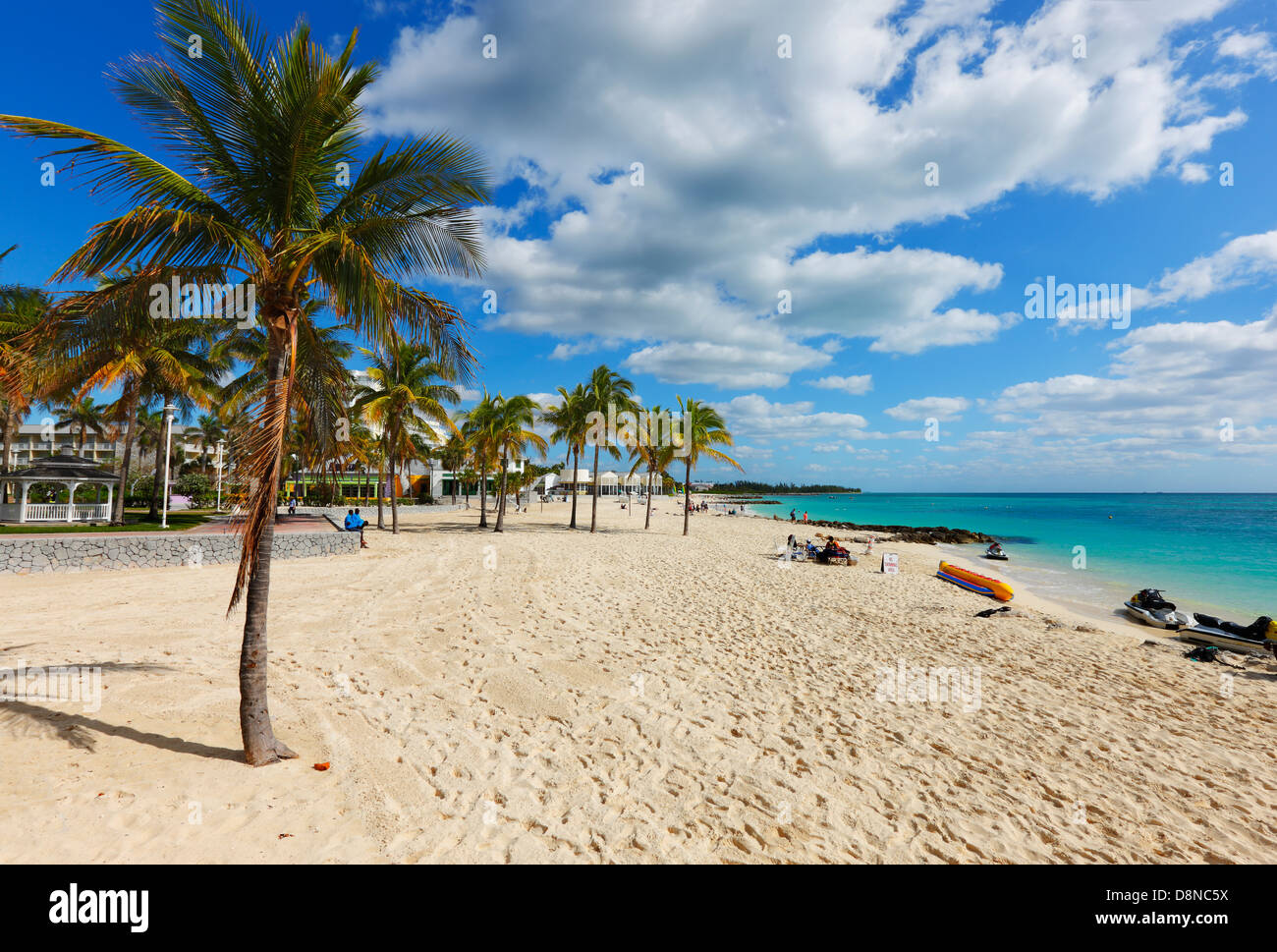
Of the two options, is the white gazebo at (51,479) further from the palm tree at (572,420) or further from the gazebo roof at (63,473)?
the palm tree at (572,420)

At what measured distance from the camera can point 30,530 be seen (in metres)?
16.2

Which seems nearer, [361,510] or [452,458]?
[361,510]

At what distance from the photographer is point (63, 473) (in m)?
19.0

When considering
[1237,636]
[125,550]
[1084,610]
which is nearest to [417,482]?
[125,550]

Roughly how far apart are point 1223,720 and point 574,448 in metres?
25.3

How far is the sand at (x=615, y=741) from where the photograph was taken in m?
3.78

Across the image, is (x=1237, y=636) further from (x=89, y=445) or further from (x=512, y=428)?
(x=89, y=445)

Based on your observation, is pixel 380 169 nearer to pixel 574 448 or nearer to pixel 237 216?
pixel 237 216

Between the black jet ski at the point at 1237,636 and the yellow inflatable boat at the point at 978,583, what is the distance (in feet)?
12.3

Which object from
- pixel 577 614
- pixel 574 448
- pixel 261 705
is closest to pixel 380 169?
pixel 261 705

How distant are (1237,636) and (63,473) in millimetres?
35520

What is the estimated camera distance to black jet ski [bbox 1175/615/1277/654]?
36.6ft

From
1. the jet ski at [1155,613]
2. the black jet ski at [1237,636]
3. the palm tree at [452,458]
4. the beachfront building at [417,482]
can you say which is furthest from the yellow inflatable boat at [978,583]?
the beachfront building at [417,482]
